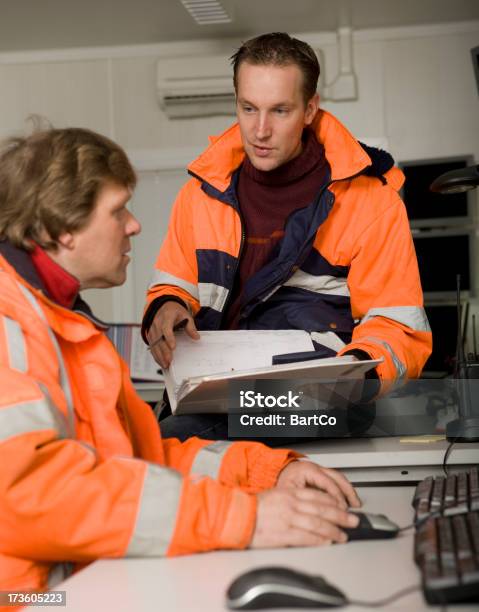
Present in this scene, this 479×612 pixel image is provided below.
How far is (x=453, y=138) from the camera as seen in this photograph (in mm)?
5012

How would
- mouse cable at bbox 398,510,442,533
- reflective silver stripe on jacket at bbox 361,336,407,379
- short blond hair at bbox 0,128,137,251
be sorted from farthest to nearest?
reflective silver stripe on jacket at bbox 361,336,407,379 → short blond hair at bbox 0,128,137,251 → mouse cable at bbox 398,510,442,533

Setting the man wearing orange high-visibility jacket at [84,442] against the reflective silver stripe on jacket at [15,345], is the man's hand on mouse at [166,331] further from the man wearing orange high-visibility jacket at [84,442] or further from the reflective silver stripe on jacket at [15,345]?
the reflective silver stripe on jacket at [15,345]

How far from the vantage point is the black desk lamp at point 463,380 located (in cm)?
169

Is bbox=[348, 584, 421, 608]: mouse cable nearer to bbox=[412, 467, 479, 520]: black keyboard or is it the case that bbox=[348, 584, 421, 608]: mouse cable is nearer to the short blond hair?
bbox=[412, 467, 479, 520]: black keyboard

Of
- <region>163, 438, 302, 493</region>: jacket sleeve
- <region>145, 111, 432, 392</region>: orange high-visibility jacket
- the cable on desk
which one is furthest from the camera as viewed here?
<region>145, 111, 432, 392</region>: orange high-visibility jacket

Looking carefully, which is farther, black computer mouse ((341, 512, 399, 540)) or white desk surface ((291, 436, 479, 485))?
white desk surface ((291, 436, 479, 485))

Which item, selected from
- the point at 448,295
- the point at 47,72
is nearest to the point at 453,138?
the point at 448,295

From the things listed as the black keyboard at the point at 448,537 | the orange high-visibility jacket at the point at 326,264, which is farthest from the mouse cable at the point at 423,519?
the orange high-visibility jacket at the point at 326,264

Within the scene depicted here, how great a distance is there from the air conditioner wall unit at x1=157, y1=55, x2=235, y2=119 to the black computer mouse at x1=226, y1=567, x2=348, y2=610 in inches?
174

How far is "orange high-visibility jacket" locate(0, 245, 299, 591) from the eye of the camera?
1.01m

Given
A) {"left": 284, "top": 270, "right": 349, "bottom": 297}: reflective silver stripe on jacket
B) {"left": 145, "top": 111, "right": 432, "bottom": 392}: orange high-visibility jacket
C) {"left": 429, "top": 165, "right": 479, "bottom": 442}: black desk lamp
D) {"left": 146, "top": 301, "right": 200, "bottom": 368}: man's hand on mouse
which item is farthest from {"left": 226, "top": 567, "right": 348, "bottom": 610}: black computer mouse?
{"left": 284, "top": 270, "right": 349, "bottom": 297}: reflective silver stripe on jacket

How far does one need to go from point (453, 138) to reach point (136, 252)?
79.1 inches

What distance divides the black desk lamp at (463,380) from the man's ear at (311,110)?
0.38m

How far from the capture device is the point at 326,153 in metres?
2.22
